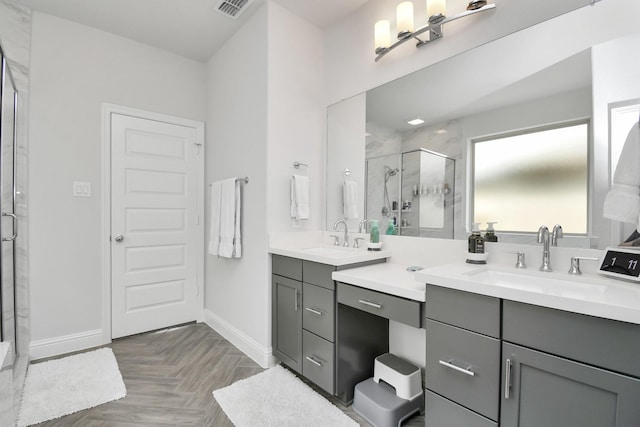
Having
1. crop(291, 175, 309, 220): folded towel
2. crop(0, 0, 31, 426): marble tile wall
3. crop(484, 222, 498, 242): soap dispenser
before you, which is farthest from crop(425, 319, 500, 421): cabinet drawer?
crop(0, 0, 31, 426): marble tile wall

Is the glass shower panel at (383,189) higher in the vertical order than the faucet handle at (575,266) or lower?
higher

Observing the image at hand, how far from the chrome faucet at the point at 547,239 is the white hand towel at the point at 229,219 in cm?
203

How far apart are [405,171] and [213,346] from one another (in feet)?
7.05

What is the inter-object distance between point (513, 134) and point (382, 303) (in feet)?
3.57

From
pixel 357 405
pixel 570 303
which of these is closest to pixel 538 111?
pixel 570 303

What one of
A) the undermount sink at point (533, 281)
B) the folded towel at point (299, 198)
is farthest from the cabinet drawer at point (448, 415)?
the folded towel at point (299, 198)

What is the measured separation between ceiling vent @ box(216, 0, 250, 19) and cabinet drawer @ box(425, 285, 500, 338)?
2.37m

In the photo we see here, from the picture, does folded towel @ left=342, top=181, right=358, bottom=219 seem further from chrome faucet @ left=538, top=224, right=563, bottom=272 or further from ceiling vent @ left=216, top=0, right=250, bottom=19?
ceiling vent @ left=216, top=0, right=250, bottom=19

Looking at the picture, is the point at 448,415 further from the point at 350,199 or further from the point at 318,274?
the point at 350,199

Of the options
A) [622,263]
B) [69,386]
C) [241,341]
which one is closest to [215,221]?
[241,341]

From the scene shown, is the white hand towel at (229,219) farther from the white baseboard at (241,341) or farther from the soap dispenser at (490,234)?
the soap dispenser at (490,234)

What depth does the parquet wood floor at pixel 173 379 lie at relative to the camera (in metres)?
1.68

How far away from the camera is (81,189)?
2.55 m

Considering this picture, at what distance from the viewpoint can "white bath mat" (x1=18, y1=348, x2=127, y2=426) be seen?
1.73 metres
